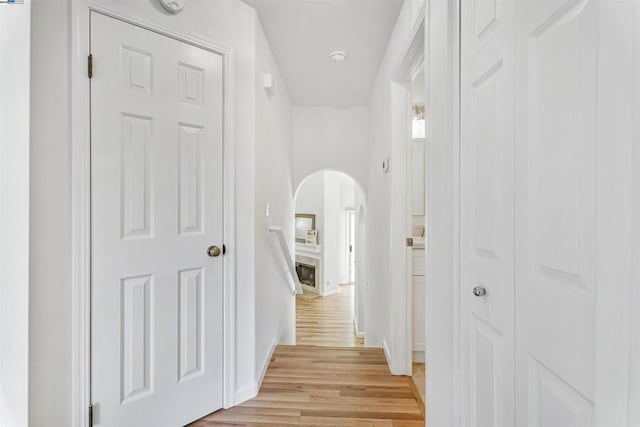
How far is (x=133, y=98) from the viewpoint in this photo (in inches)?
63.0

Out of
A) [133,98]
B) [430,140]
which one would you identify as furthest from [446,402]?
[133,98]

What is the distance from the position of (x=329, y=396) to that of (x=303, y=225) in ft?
20.8

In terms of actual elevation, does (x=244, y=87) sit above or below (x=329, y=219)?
above

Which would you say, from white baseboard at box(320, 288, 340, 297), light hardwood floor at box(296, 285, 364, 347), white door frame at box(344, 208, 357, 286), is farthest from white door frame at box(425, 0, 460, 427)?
white door frame at box(344, 208, 357, 286)

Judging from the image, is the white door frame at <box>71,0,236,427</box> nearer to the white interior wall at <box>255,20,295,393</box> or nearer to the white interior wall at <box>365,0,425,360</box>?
the white interior wall at <box>255,20,295,393</box>

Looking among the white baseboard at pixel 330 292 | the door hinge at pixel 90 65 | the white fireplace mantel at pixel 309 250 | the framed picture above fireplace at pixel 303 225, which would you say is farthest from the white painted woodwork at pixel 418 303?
the framed picture above fireplace at pixel 303 225

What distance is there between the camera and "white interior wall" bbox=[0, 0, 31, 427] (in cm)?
A: 112

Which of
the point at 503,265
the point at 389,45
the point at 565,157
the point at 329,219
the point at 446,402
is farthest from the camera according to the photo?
the point at 329,219

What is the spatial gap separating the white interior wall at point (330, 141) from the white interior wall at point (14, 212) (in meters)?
2.99

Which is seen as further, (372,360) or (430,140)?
(372,360)

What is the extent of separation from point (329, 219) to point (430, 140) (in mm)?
6609

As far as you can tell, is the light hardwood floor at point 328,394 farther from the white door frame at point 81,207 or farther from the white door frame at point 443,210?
the white door frame at point 81,207

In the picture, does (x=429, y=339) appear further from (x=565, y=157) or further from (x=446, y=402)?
(x=565, y=157)

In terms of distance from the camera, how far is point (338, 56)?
2787 mm
